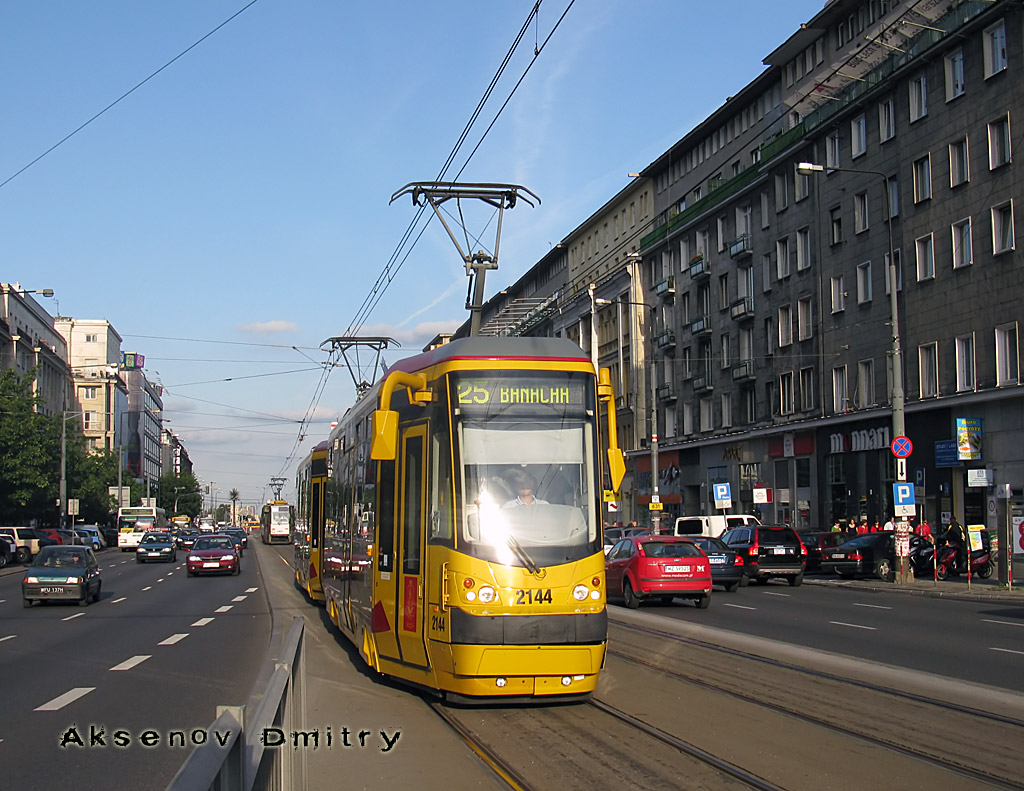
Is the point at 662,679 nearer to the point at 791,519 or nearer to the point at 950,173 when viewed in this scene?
the point at 950,173

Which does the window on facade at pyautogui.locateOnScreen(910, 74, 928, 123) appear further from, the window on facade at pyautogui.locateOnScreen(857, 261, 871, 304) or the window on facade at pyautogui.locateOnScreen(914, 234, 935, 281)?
the window on facade at pyautogui.locateOnScreen(857, 261, 871, 304)

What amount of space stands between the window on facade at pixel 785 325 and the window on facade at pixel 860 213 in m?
6.61

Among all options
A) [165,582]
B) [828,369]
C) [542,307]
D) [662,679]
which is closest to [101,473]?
[542,307]

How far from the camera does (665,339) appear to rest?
64750mm

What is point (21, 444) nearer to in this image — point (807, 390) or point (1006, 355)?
point (807, 390)

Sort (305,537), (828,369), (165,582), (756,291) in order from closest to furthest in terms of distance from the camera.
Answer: (305,537) → (165,582) → (828,369) → (756,291)

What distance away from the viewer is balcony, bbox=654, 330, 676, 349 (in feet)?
210

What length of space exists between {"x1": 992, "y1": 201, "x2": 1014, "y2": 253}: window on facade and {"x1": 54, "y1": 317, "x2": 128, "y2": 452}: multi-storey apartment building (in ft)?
381

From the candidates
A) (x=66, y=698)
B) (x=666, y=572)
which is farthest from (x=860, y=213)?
(x=66, y=698)

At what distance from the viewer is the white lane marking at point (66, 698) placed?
36.9 feet

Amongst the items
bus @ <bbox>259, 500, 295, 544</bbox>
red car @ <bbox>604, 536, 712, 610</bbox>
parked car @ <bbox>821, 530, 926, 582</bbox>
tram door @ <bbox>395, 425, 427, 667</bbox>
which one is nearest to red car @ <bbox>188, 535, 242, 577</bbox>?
red car @ <bbox>604, 536, 712, 610</bbox>

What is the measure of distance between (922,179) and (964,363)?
7141mm

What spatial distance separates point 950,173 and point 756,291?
16239 millimetres

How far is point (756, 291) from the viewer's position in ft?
177
